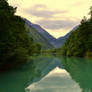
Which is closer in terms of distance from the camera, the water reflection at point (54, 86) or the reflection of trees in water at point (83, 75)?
the water reflection at point (54, 86)

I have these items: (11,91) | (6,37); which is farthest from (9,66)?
(11,91)

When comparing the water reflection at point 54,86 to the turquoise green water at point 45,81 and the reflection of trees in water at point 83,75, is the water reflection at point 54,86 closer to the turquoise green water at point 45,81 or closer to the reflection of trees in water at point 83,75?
the turquoise green water at point 45,81

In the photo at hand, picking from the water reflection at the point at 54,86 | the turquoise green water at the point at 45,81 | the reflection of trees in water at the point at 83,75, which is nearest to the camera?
the water reflection at the point at 54,86

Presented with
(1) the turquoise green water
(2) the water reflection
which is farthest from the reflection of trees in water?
(2) the water reflection

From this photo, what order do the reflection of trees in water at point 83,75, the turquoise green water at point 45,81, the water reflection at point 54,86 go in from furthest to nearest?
1. the reflection of trees in water at point 83,75
2. the turquoise green water at point 45,81
3. the water reflection at point 54,86

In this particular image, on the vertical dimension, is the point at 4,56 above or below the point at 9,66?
above

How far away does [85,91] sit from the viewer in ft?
43.2

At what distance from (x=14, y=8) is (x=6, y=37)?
12943 mm

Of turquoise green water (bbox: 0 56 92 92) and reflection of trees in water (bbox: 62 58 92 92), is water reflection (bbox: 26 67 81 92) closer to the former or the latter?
turquoise green water (bbox: 0 56 92 92)

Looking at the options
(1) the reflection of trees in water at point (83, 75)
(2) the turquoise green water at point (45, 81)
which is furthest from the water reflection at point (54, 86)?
(1) the reflection of trees in water at point (83, 75)

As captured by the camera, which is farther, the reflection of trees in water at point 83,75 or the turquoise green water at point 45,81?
the reflection of trees in water at point 83,75

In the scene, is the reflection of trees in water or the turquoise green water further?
the reflection of trees in water

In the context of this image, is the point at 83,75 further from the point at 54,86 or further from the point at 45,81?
the point at 54,86

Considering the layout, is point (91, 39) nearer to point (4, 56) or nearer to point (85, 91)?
point (4, 56)
